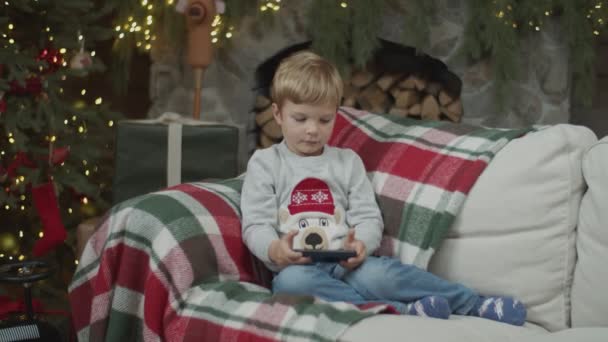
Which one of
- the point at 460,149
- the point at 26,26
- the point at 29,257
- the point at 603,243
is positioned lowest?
the point at 29,257

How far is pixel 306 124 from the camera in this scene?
75.8 inches

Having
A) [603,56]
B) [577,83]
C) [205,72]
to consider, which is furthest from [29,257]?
[603,56]

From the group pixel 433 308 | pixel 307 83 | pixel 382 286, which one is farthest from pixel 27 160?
pixel 433 308

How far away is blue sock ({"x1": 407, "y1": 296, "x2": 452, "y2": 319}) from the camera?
1701mm

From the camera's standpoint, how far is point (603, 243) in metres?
1.71

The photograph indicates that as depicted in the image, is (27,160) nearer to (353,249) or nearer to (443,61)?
(353,249)

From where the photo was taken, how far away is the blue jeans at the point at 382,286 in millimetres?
1767

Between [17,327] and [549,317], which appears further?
[17,327]

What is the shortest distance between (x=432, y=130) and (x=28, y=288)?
44.5 inches

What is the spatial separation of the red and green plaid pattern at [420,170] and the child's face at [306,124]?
192 mm

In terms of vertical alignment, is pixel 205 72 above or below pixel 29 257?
above

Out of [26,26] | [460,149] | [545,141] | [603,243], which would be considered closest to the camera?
[603,243]

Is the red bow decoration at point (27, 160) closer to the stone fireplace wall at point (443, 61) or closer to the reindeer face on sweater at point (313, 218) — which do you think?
the stone fireplace wall at point (443, 61)

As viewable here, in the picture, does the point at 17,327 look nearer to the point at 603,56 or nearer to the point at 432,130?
the point at 432,130
